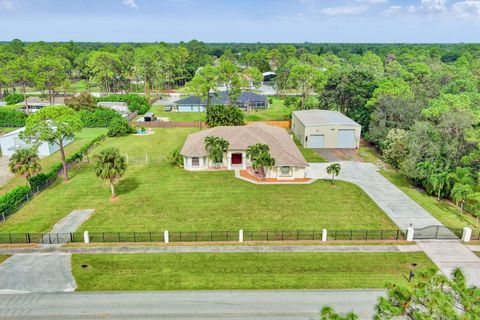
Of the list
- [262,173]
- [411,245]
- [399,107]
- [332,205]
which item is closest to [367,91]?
[399,107]

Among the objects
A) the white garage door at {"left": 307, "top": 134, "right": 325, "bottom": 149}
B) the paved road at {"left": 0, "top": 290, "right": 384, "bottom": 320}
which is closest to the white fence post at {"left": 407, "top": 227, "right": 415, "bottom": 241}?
the paved road at {"left": 0, "top": 290, "right": 384, "bottom": 320}

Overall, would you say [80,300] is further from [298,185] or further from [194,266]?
[298,185]

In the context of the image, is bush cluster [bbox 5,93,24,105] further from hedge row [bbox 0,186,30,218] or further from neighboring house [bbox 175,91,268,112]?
hedge row [bbox 0,186,30,218]

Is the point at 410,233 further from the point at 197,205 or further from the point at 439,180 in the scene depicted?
the point at 197,205

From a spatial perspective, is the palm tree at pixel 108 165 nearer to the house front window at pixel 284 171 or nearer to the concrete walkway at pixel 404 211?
the house front window at pixel 284 171

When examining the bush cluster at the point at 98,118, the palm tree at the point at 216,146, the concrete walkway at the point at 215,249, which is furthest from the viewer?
the bush cluster at the point at 98,118

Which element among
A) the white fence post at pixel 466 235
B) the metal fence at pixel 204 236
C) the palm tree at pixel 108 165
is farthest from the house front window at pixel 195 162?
the white fence post at pixel 466 235
